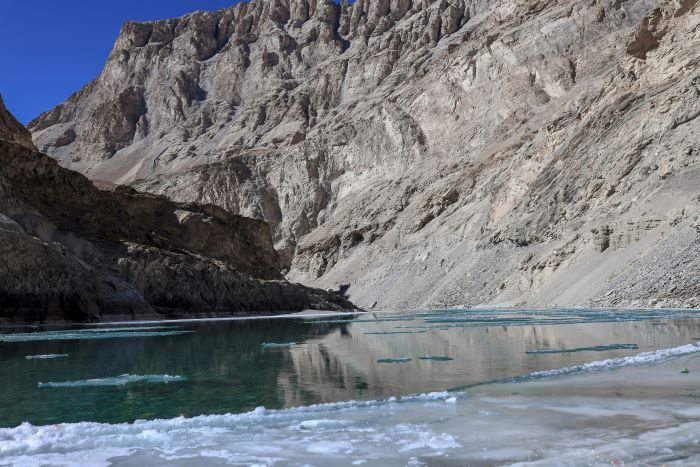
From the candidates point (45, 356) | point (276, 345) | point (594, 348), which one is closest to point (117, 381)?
point (45, 356)

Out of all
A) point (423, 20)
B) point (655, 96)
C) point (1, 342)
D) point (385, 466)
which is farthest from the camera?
point (423, 20)

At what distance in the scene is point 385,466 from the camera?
4785 mm

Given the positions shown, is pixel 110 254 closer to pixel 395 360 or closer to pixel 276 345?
pixel 276 345

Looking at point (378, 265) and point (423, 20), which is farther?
point (423, 20)

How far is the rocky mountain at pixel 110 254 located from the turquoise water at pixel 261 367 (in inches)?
504

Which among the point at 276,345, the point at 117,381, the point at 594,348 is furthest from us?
the point at 276,345

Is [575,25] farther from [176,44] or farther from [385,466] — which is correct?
[176,44]

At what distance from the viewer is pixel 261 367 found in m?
11.5

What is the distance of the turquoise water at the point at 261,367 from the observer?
7.89 meters

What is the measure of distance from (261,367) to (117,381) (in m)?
2.60

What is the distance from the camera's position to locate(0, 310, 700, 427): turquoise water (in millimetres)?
7891

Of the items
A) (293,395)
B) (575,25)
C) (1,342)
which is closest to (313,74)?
(575,25)

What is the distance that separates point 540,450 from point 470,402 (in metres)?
2.27

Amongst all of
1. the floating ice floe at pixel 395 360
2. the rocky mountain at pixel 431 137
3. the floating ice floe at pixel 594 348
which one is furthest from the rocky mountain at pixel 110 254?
the floating ice floe at pixel 594 348
